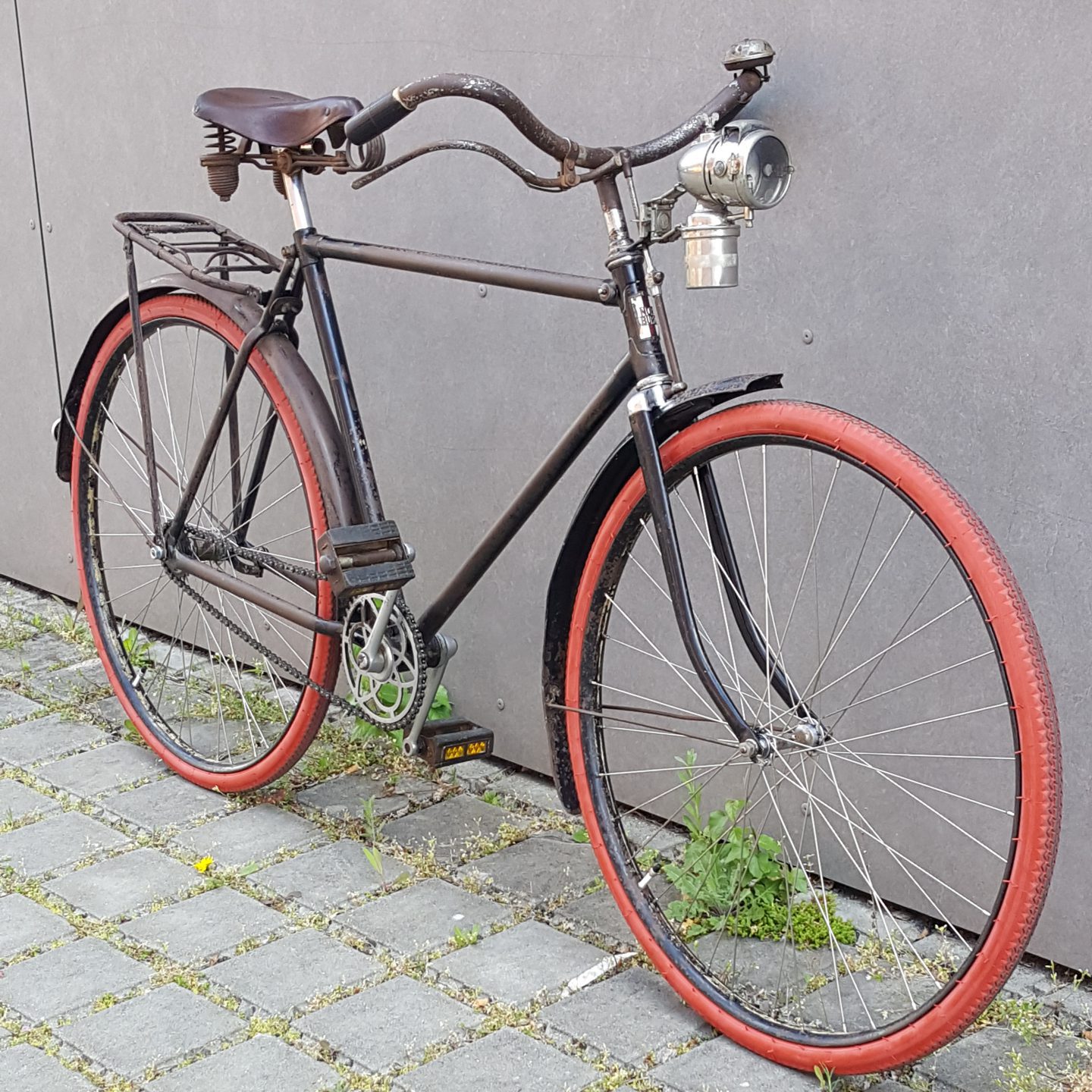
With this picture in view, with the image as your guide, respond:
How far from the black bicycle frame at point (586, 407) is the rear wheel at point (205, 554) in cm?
12

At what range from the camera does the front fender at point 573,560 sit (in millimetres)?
2324

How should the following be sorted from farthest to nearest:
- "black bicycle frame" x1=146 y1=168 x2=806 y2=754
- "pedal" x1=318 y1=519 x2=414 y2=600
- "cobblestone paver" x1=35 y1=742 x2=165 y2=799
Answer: "cobblestone paver" x1=35 y1=742 x2=165 y2=799
"pedal" x1=318 y1=519 x2=414 y2=600
"black bicycle frame" x1=146 y1=168 x2=806 y2=754

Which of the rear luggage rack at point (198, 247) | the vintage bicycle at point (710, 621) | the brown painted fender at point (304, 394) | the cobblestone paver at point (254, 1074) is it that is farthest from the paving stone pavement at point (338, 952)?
the rear luggage rack at point (198, 247)

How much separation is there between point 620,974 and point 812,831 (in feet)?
1.53

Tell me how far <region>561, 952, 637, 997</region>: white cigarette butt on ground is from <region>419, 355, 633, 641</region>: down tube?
70cm

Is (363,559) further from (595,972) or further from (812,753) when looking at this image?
(812,753)

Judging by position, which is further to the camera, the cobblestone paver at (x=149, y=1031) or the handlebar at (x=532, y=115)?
the cobblestone paver at (x=149, y=1031)

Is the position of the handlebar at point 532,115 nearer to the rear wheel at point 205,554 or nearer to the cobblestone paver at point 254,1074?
the rear wheel at point 205,554

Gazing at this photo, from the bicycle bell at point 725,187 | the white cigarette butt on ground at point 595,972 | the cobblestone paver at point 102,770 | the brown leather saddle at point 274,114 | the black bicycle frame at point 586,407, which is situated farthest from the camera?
the cobblestone paver at point 102,770

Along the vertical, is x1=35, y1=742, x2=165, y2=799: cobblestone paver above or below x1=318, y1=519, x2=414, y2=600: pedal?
below

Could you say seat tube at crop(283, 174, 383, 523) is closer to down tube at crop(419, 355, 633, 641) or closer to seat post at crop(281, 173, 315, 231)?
seat post at crop(281, 173, 315, 231)

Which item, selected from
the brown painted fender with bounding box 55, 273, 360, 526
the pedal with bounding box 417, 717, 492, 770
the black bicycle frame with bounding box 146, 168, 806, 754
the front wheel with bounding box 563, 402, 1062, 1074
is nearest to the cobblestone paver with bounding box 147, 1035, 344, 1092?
the front wheel with bounding box 563, 402, 1062, 1074

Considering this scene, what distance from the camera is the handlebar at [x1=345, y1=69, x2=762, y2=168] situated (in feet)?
7.41

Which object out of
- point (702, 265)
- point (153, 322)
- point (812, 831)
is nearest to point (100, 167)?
point (153, 322)
